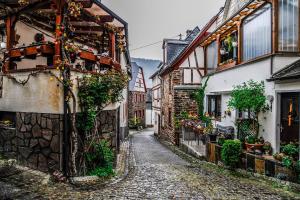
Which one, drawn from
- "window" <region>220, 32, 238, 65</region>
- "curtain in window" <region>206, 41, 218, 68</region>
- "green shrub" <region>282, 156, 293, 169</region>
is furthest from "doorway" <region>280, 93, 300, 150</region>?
"curtain in window" <region>206, 41, 218, 68</region>

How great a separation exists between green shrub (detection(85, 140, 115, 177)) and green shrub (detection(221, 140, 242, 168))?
4250 mm

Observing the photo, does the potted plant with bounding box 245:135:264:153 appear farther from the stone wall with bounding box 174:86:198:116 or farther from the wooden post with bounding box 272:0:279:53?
the stone wall with bounding box 174:86:198:116

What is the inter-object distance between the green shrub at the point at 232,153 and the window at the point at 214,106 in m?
4.94

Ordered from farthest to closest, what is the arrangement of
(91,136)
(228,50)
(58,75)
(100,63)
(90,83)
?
(228,50)
(100,63)
(91,136)
(90,83)
(58,75)

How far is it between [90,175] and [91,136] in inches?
44.7

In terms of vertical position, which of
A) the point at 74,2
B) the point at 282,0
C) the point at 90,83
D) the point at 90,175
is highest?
the point at 282,0

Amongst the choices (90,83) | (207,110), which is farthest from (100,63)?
(207,110)

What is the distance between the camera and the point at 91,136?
7.44m

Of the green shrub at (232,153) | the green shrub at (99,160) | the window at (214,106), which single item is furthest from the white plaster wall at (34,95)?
the window at (214,106)

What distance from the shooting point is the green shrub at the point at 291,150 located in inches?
293

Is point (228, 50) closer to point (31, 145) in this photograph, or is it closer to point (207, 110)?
point (207, 110)

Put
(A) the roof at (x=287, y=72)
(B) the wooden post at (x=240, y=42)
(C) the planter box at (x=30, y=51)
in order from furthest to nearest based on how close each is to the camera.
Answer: (B) the wooden post at (x=240, y=42) → (A) the roof at (x=287, y=72) → (C) the planter box at (x=30, y=51)

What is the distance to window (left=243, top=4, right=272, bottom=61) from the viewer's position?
940 cm

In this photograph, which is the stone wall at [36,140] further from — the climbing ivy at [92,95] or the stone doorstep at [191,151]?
the stone doorstep at [191,151]
